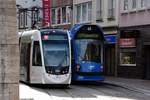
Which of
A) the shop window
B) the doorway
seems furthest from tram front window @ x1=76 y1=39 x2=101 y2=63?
the shop window

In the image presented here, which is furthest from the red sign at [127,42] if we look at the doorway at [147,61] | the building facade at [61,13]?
the building facade at [61,13]

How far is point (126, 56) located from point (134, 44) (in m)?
1.85

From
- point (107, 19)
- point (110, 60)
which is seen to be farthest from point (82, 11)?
point (110, 60)

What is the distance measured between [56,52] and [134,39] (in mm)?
11713

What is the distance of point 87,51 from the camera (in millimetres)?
30531

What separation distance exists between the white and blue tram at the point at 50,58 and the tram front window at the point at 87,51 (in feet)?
9.89

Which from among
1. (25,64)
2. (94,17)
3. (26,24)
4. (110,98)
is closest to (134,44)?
(94,17)

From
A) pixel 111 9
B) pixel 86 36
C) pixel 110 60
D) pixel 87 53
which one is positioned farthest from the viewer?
pixel 110 60

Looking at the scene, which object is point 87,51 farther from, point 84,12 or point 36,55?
point 84,12

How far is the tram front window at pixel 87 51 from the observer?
30453 mm

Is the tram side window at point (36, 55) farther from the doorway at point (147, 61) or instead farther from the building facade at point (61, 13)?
the building facade at point (61, 13)

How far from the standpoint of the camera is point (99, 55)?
100 feet

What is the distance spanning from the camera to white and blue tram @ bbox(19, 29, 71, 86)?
88.5 ft

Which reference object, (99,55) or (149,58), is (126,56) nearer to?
(149,58)
